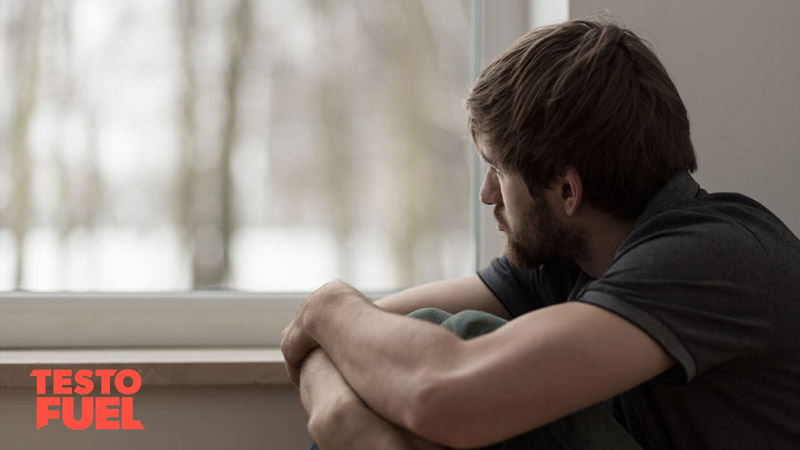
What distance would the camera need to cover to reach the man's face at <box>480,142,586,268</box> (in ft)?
4.08

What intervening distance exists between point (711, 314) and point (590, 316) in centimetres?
13

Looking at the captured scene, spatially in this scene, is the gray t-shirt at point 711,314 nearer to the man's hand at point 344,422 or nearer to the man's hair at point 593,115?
the man's hair at point 593,115

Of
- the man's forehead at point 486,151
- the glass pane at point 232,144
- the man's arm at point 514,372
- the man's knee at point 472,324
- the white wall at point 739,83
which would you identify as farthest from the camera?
the glass pane at point 232,144

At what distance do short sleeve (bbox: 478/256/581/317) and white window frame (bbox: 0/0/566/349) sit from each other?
392mm

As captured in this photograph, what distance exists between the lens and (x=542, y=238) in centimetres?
126

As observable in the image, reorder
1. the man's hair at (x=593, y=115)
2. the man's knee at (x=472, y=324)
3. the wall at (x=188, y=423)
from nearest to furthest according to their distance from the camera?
the man's knee at (x=472, y=324) < the man's hair at (x=593, y=115) < the wall at (x=188, y=423)

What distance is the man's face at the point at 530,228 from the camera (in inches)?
48.9

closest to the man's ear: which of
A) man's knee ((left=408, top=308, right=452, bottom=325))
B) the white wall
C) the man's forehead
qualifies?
the man's forehead

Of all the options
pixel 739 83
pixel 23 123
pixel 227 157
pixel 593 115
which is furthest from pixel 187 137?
pixel 739 83

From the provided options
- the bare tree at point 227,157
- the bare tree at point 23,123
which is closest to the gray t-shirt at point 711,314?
the bare tree at point 227,157

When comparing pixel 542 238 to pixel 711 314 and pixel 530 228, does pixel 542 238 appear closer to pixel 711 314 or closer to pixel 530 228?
pixel 530 228

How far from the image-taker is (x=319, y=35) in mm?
1788

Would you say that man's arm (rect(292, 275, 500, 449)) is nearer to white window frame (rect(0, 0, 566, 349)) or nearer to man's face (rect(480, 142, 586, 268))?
man's face (rect(480, 142, 586, 268))

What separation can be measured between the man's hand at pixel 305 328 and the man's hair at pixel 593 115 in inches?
10.9
